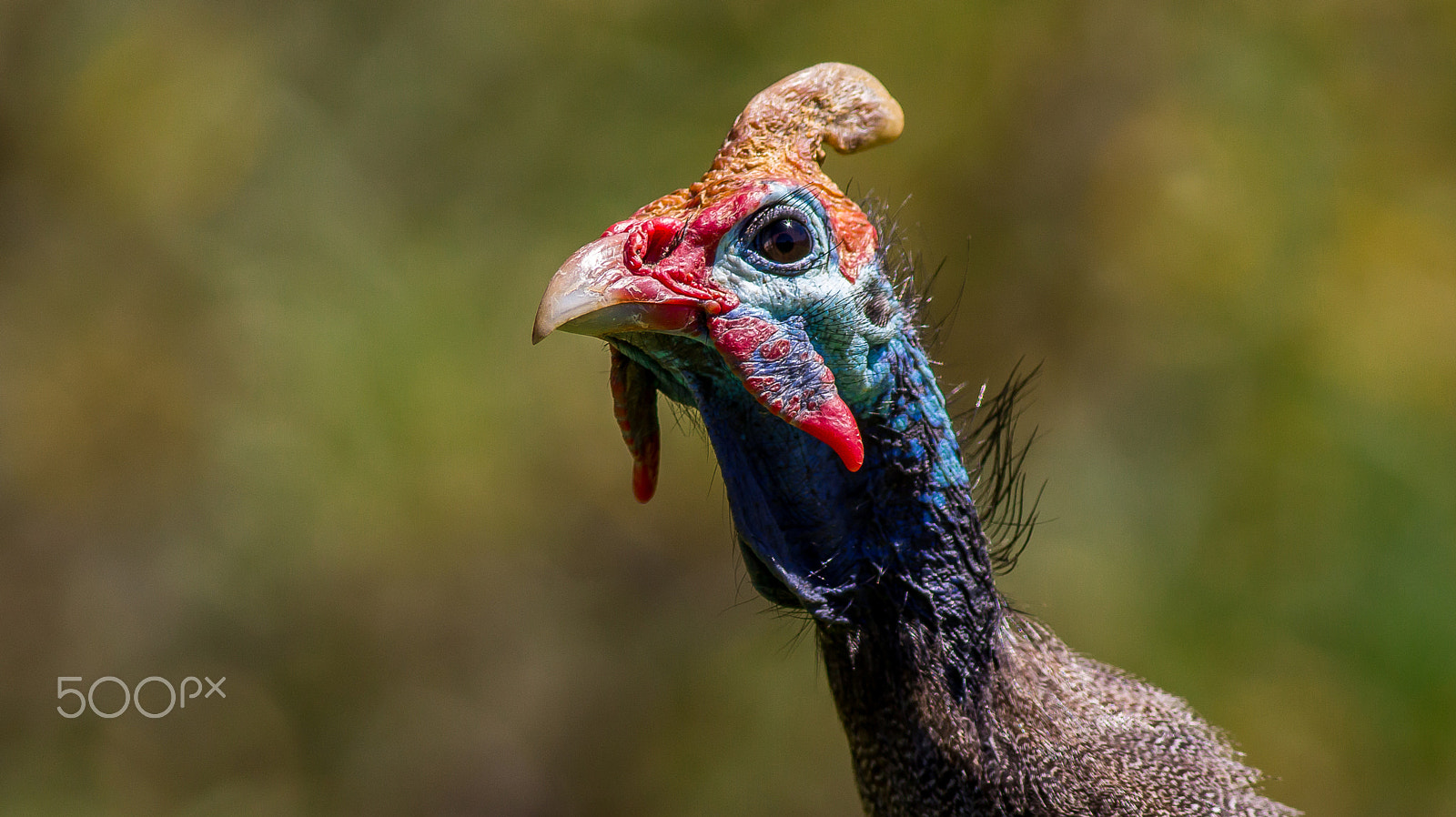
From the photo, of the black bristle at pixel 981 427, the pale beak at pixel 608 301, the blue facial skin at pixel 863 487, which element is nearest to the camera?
the pale beak at pixel 608 301

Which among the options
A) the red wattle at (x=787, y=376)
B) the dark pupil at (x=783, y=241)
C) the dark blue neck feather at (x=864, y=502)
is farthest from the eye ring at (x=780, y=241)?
the dark blue neck feather at (x=864, y=502)

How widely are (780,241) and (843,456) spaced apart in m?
0.43

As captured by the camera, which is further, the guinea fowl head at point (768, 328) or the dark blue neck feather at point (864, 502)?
the dark blue neck feather at point (864, 502)

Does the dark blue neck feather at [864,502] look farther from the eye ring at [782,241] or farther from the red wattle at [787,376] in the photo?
the eye ring at [782,241]

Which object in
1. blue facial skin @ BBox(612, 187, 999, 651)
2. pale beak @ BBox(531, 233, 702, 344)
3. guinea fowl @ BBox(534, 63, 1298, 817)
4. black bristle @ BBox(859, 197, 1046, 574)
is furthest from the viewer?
black bristle @ BBox(859, 197, 1046, 574)

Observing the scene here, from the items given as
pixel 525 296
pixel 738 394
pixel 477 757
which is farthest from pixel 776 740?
pixel 738 394

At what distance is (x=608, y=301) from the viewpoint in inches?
84.1

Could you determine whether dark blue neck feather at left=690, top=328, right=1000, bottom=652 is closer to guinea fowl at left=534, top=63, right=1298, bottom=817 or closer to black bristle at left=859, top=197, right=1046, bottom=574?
guinea fowl at left=534, top=63, right=1298, bottom=817

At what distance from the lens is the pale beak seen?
212 centimetres

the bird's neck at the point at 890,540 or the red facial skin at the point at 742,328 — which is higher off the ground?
the red facial skin at the point at 742,328

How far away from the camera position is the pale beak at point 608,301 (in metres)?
2.12

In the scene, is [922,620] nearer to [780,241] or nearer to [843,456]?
[843,456]

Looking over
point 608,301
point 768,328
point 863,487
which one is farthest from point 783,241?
point 863,487

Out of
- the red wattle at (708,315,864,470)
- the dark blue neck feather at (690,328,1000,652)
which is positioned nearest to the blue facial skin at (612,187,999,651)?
the dark blue neck feather at (690,328,1000,652)
